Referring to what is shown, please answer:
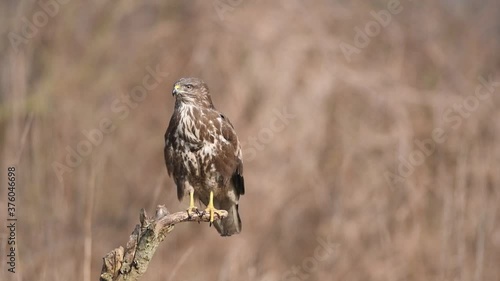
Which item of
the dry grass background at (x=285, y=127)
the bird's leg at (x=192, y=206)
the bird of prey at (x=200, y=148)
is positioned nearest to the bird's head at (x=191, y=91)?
the bird of prey at (x=200, y=148)

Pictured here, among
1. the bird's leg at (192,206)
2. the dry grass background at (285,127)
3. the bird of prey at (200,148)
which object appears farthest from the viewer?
the dry grass background at (285,127)

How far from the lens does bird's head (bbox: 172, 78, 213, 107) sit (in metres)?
5.20

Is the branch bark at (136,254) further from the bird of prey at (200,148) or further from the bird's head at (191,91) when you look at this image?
the bird's head at (191,91)

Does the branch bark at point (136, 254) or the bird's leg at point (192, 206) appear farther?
the bird's leg at point (192, 206)

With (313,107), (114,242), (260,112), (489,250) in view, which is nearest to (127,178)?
(114,242)

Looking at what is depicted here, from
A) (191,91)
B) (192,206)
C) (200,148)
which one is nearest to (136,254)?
(192,206)

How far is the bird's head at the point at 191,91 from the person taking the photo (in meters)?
5.20

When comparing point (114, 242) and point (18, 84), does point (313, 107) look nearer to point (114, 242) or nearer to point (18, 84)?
point (114, 242)

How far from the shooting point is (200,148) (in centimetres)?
515

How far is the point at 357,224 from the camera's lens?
8680mm

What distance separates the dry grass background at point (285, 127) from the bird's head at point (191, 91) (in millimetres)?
2687

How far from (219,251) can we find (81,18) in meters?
2.71

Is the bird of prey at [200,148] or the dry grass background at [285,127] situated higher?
the dry grass background at [285,127]

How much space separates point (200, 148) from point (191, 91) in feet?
1.18
